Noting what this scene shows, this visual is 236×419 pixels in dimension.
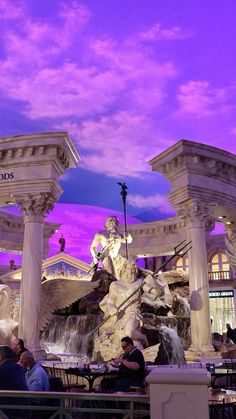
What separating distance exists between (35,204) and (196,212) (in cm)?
379

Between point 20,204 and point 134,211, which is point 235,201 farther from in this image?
point 134,211

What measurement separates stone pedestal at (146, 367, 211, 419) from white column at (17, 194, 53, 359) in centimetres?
674

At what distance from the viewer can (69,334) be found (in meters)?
10.6

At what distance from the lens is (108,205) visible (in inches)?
1718

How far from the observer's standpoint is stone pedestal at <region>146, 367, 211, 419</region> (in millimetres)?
2682

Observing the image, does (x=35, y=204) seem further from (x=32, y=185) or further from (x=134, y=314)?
(x=134, y=314)

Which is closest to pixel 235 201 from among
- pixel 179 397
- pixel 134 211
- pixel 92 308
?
pixel 92 308

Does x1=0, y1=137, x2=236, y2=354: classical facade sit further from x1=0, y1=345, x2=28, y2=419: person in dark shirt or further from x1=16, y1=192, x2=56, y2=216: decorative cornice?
x1=0, y1=345, x2=28, y2=419: person in dark shirt

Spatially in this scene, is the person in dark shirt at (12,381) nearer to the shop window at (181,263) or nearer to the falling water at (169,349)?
the falling water at (169,349)

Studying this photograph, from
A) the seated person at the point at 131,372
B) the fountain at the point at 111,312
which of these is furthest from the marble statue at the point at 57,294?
the seated person at the point at 131,372

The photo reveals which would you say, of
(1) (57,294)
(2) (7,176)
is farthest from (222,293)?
(2) (7,176)

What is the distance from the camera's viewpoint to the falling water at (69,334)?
10180 millimetres

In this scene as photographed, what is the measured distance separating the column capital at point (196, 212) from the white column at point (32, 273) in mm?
3220

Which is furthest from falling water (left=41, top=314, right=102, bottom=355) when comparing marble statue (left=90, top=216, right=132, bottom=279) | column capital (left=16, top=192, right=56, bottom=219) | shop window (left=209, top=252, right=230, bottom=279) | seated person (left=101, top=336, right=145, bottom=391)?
shop window (left=209, top=252, right=230, bottom=279)
